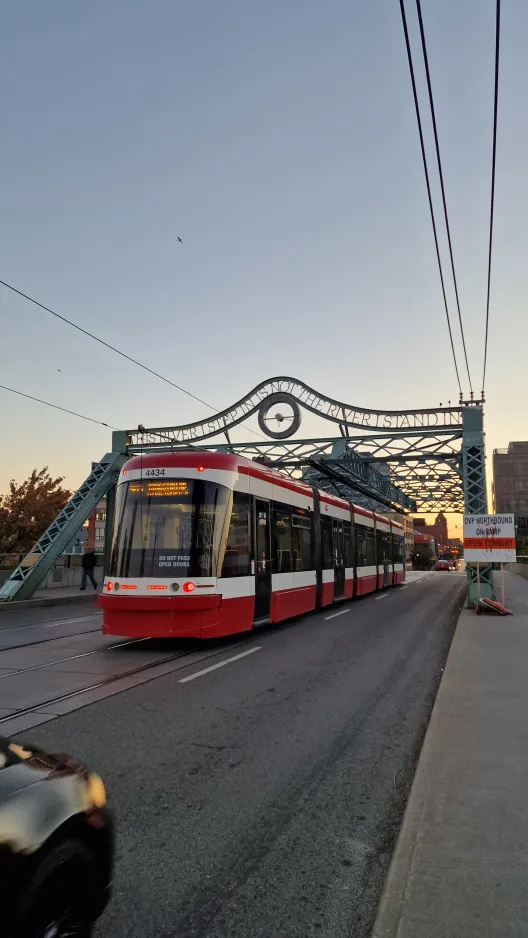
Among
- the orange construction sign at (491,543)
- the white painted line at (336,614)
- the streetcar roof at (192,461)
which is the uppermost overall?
the streetcar roof at (192,461)

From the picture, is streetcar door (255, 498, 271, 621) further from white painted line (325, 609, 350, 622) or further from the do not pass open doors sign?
the do not pass open doors sign

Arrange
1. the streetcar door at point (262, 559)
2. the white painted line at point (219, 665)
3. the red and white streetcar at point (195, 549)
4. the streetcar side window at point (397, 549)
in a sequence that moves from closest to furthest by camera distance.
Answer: the white painted line at point (219, 665) < the red and white streetcar at point (195, 549) < the streetcar door at point (262, 559) < the streetcar side window at point (397, 549)

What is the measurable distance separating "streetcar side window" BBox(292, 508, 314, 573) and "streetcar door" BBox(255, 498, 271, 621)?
1.84 meters

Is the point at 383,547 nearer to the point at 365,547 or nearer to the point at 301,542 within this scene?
the point at 365,547

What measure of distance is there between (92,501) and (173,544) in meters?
16.8

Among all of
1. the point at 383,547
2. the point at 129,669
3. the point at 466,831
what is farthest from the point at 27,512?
the point at 466,831

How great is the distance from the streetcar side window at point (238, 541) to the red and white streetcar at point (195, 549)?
2 centimetres

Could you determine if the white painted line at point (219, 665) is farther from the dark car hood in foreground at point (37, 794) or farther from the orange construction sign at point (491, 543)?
the orange construction sign at point (491, 543)

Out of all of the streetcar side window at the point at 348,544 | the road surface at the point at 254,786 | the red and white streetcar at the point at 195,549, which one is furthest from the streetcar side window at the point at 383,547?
the road surface at the point at 254,786

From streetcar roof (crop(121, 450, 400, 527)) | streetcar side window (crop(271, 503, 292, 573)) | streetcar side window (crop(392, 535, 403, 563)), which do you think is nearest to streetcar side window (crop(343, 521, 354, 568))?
streetcar side window (crop(271, 503, 292, 573))

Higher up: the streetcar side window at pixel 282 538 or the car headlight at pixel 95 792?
the streetcar side window at pixel 282 538

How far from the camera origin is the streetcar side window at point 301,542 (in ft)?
50.1

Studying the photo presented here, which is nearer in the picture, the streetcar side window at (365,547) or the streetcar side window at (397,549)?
the streetcar side window at (365,547)

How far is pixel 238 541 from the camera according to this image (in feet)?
39.2
